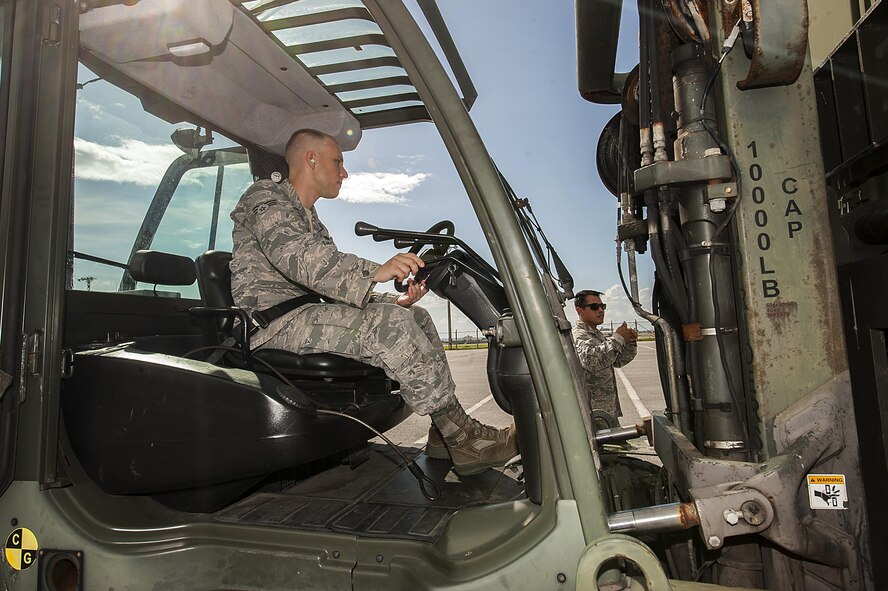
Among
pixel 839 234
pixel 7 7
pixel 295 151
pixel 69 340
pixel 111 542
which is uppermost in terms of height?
pixel 7 7

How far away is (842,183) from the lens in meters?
1.85

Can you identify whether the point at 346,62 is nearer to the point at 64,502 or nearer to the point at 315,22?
the point at 315,22

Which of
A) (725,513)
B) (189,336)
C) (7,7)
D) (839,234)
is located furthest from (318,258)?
(839,234)

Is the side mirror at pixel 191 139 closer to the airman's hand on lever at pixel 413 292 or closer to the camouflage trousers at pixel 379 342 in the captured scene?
the camouflage trousers at pixel 379 342

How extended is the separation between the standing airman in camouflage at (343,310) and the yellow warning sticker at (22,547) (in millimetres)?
940

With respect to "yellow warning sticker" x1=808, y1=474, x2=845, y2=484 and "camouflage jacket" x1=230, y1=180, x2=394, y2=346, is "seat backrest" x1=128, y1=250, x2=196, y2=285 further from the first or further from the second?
"yellow warning sticker" x1=808, y1=474, x2=845, y2=484

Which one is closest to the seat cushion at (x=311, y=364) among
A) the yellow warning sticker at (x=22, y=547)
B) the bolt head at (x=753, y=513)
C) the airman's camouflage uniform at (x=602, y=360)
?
the yellow warning sticker at (x=22, y=547)

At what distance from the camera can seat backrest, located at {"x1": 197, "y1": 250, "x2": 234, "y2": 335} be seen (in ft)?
8.19

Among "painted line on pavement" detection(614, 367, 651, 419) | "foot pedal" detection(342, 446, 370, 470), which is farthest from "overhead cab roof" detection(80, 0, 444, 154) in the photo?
"painted line on pavement" detection(614, 367, 651, 419)

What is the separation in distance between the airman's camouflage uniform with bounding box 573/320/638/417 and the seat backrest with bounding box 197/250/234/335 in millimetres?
2727

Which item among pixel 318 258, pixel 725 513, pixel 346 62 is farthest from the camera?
pixel 346 62

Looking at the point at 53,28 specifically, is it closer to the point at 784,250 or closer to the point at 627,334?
the point at 784,250

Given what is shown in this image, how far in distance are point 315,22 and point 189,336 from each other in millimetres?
1522

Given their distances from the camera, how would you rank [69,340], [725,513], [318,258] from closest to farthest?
[725,513] → [69,340] → [318,258]
